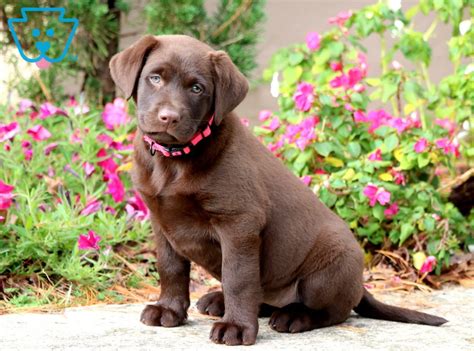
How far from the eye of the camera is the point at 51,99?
20.7ft

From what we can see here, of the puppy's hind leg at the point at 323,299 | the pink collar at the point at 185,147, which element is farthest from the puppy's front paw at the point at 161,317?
the pink collar at the point at 185,147

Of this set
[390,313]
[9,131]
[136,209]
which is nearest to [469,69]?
[390,313]

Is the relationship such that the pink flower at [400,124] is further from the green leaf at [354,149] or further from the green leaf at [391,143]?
the green leaf at [354,149]

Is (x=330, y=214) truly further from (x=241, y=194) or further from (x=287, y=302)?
(x=241, y=194)

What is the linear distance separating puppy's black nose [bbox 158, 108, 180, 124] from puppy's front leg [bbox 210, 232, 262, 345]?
1.73 ft

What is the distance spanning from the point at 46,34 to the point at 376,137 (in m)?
2.57

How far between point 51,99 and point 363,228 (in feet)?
8.85

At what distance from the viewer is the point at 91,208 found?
15.5 feet

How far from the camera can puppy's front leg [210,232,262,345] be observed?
332 cm

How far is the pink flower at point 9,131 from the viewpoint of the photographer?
197 inches

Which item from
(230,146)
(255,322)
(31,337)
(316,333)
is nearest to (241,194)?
(230,146)

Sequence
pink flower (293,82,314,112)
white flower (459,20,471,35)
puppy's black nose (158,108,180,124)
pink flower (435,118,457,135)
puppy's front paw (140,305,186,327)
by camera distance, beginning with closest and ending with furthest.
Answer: puppy's black nose (158,108,180,124) < puppy's front paw (140,305,186,327) < pink flower (293,82,314,112) < white flower (459,20,471,35) < pink flower (435,118,457,135)

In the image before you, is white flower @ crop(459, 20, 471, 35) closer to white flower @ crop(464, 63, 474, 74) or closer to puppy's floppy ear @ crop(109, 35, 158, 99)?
white flower @ crop(464, 63, 474, 74)

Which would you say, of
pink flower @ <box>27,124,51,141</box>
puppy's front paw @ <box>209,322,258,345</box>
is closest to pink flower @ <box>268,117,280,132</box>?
pink flower @ <box>27,124,51,141</box>
